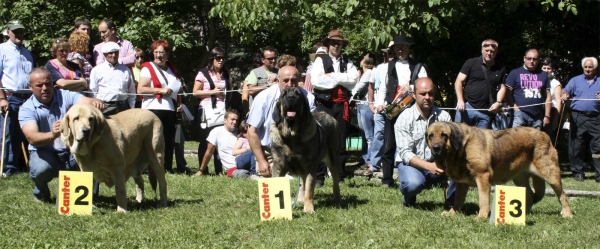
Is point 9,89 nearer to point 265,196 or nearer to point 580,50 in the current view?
point 265,196

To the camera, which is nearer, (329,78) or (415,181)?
(415,181)

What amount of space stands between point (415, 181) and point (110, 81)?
480cm

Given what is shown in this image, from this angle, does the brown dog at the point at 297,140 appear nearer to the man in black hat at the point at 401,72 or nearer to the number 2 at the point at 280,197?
the number 2 at the point at 280,197

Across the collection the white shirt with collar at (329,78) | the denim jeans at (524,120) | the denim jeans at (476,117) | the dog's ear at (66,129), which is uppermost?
the white shirt with collar at (329,78)

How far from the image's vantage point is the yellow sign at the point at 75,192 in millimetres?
7246

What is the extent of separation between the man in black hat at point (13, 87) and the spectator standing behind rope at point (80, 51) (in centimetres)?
83

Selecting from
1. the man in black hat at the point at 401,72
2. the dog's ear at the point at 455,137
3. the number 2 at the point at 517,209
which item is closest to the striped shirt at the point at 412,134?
the dog's ear at the point at 455,137

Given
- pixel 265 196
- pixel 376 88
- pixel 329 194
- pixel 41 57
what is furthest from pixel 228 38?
pixel 265 196

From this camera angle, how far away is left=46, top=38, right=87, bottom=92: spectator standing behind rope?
32.8 ft

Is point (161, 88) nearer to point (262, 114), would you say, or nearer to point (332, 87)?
point (332, 87)

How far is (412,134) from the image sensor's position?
805 cm

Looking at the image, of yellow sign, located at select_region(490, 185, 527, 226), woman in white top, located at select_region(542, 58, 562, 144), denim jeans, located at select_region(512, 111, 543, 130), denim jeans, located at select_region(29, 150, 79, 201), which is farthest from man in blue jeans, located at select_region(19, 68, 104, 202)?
woman in white top, located at select_region(542, 58, 562, 144)

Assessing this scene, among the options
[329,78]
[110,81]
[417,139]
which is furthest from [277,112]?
[110,81]

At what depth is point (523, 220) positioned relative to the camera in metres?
7.08
